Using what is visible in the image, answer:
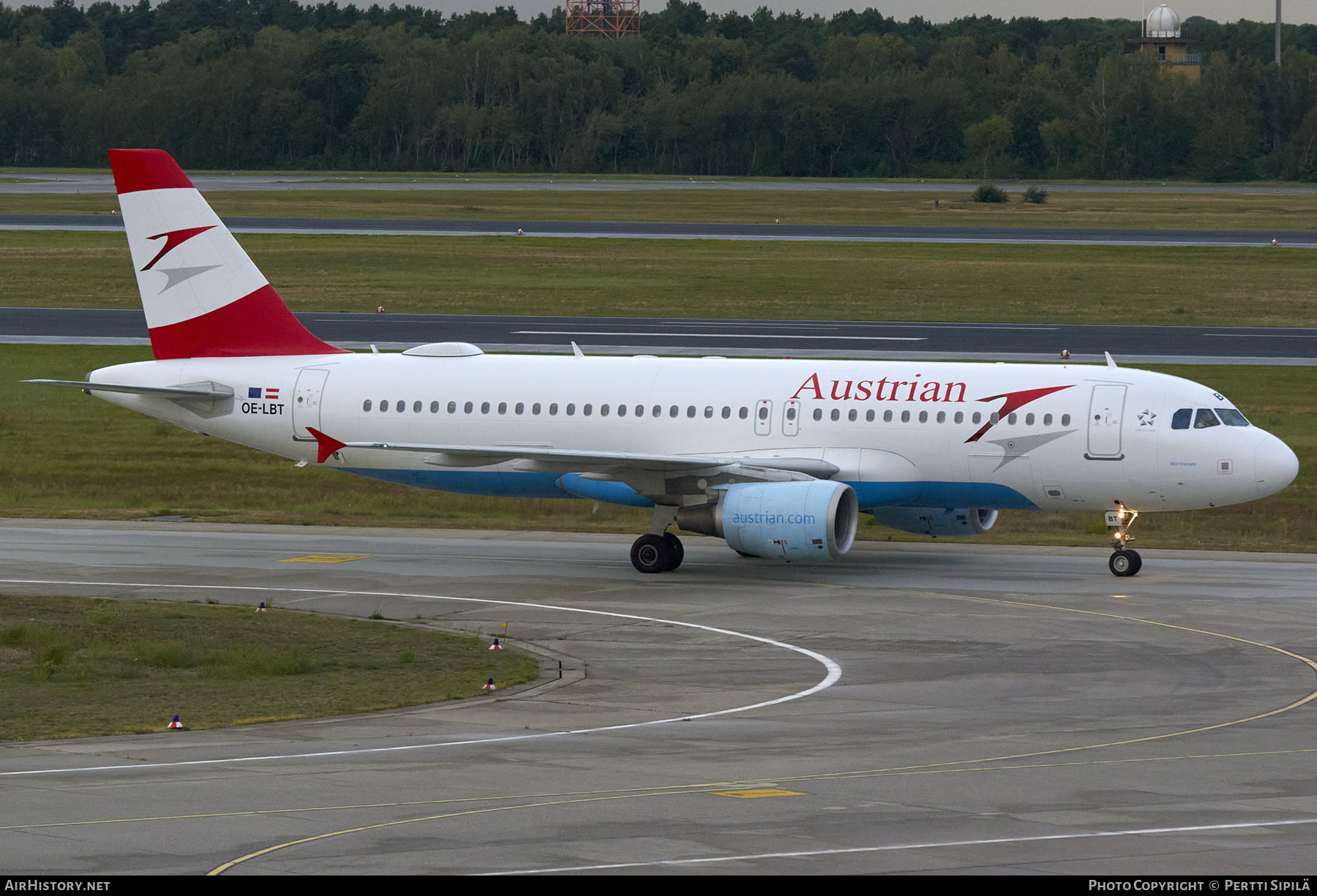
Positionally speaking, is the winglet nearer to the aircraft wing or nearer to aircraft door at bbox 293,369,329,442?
aircraft door at bbox 293,369,329,442

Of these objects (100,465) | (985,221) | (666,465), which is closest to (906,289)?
(985,221)

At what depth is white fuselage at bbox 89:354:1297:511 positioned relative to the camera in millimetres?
35844

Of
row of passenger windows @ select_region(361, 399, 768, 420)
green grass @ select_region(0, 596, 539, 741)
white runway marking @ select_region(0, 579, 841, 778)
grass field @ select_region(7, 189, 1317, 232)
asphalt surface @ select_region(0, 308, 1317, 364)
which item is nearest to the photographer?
white runway marking @ select_region(0, 579, 841, 778)

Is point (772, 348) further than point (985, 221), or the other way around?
point (985, 221)

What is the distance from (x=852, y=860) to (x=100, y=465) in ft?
135

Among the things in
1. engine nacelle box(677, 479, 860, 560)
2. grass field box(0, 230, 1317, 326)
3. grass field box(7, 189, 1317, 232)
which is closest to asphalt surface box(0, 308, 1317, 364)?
grass field box(0, 230, 1317, 326)

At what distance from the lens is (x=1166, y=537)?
1687 inches

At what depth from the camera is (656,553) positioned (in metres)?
37.0

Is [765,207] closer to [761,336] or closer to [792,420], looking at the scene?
[761,336]

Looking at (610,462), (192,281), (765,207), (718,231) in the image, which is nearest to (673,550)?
(610,462)

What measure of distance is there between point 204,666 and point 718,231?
297ft

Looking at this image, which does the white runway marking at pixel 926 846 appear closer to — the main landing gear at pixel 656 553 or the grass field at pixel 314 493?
the main landing gear at pixel 656 553

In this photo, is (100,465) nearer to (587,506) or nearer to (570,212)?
(587,506)

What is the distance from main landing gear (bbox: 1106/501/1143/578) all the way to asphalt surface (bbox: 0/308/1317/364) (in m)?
28.1
